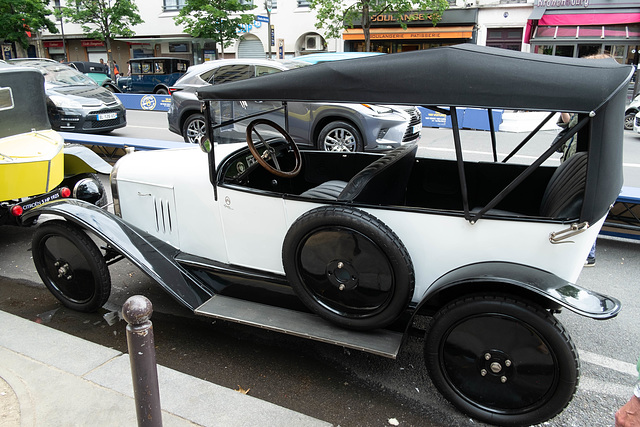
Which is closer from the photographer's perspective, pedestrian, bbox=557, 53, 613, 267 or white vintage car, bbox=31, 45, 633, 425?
white vintage car, bbox=31, 45, 633, 425

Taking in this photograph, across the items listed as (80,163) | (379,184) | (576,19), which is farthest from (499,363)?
(576,19)

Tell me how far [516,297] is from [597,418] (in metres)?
0.94

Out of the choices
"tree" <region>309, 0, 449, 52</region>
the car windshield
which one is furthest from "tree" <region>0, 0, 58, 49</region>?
the car windshield

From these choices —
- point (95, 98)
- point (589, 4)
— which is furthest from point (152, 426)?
point (589, 4)

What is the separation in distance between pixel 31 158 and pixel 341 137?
16.6 ft

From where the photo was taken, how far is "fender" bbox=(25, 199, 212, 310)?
331 centimetres

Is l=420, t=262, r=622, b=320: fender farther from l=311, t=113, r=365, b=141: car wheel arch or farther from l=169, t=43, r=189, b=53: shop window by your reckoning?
l=169, t=43, r=189, b=53: shop window

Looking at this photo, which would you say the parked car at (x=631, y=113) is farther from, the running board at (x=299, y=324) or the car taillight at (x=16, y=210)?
the car taillight at (x=16, y=210)

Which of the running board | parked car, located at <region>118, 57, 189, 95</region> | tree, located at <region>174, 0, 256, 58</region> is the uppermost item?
tree, located at <region>174, 0, 256, 58</region>

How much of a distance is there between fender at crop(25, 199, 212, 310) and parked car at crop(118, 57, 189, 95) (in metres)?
19.4

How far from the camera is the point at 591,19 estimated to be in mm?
21125

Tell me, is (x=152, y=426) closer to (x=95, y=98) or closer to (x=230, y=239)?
(x=230, y=239)

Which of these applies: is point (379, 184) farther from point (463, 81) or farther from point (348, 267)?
point (463, 81)

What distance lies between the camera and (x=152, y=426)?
2000 millimetres
